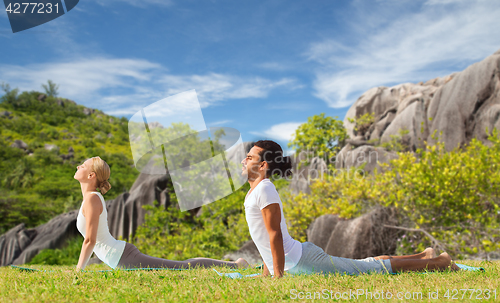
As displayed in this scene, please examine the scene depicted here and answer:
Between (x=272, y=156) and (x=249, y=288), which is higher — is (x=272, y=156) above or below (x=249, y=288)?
above

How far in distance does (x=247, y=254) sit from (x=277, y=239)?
24.7 feet

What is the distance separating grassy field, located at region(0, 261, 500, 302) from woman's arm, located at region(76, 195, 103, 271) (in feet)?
1.18

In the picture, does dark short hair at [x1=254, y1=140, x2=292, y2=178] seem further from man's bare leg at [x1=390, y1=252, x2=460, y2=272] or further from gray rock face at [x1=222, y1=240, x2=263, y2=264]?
gray rock face at [x1=222, y1=240, x2=263, y2=264]

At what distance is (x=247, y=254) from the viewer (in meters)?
10.2

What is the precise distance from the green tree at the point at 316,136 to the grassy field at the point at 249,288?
17213 millimetres

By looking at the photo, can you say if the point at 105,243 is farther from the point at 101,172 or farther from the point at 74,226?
the point at 74,226

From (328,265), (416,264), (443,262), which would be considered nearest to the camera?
(328,265)

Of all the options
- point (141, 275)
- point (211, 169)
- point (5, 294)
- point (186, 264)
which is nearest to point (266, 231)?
point (141, 275)

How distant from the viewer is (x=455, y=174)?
8273 millimetres

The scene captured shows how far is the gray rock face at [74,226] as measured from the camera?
15133 mm

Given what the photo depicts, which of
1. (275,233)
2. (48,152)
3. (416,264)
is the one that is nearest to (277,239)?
(275,233)

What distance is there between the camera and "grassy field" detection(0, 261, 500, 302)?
8.76ft

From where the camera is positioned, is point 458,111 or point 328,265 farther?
point 458,111

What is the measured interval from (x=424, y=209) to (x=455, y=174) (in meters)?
1.12
